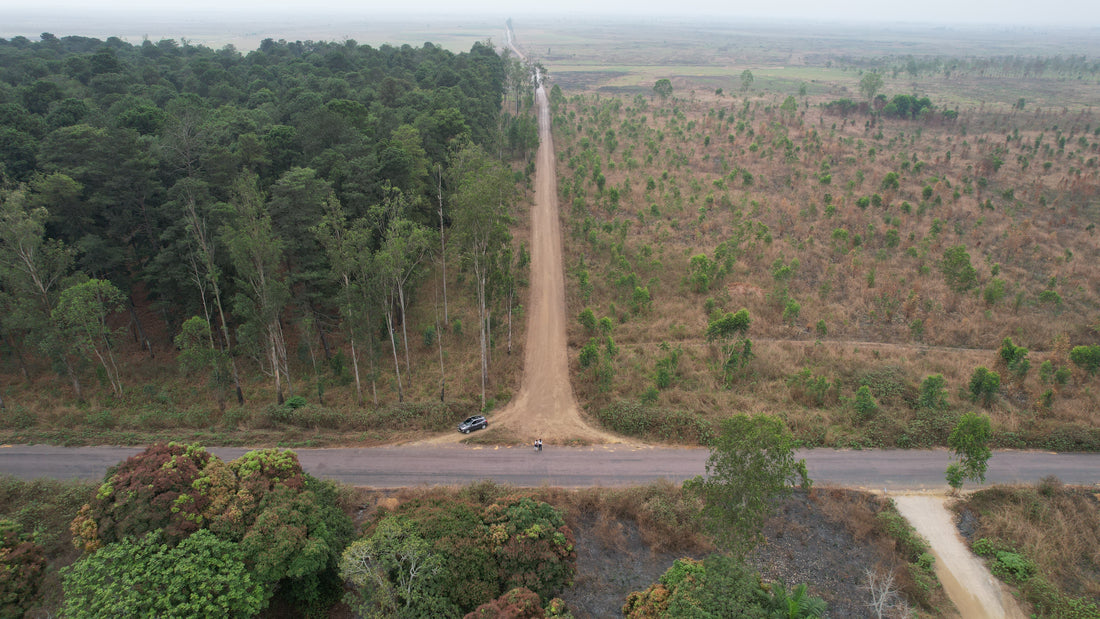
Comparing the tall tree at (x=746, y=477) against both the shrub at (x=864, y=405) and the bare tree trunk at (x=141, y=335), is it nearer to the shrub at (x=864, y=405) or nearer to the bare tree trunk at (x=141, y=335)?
the shrub at (x=864, y=405)

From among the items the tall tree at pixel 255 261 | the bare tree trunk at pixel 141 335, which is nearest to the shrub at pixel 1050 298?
the tall tree at pixel 255 261

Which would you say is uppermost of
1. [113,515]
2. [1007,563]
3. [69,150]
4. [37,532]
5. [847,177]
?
[69,150]

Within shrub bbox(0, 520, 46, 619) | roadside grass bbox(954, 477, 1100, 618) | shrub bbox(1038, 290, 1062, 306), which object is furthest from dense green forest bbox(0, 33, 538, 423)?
shrub bbox(1038, 290, 1062, 306)

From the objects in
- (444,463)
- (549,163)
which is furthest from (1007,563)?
(549,163)

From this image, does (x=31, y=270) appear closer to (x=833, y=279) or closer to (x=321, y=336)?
(x=321, y=336)

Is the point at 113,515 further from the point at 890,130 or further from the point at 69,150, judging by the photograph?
the point at 890,130

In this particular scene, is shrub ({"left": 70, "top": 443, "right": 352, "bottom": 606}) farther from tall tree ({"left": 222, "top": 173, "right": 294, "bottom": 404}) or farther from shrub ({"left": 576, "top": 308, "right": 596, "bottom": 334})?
shrub ({"left": 576, "top": 308, "right": 596, "bottom": 334})
